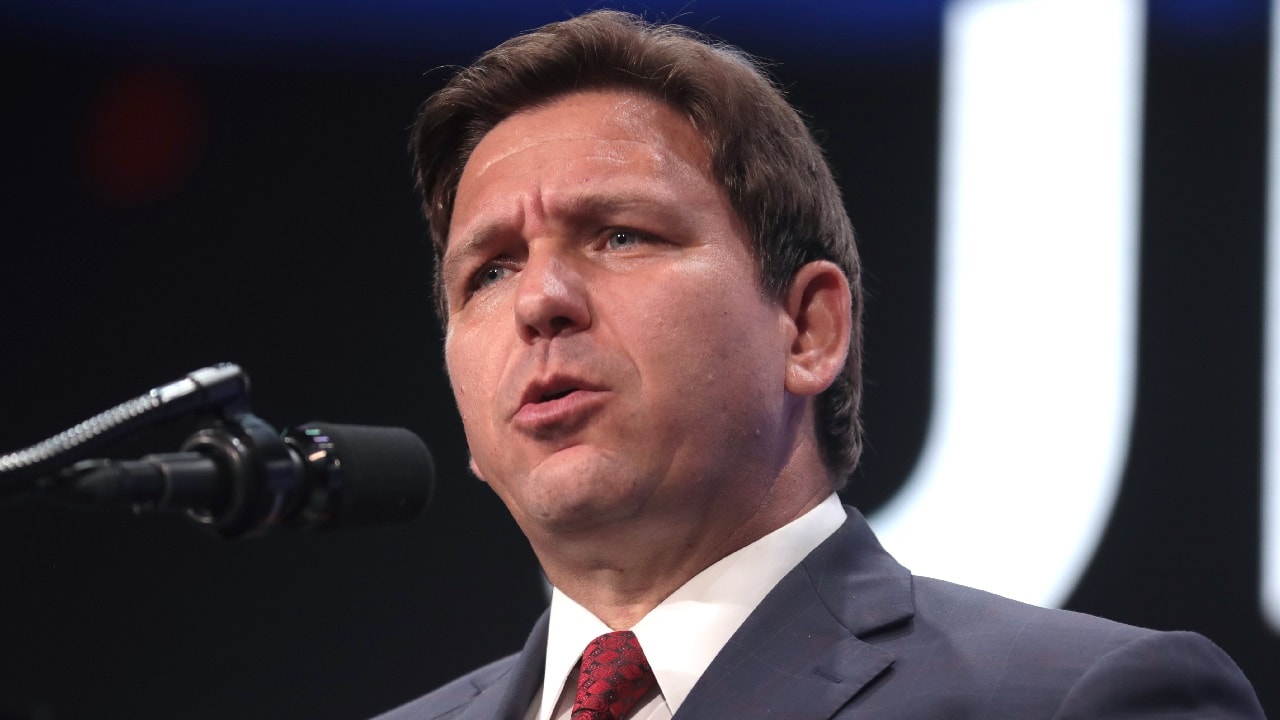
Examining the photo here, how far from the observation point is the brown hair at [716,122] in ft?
7.91

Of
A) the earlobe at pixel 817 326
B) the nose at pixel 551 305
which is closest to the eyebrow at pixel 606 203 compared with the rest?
the nose at pixel 551 305

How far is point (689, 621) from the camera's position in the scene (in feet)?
7.23

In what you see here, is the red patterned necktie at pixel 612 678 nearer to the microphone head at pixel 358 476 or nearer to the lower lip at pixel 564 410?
the lower lip at pixel 564 410

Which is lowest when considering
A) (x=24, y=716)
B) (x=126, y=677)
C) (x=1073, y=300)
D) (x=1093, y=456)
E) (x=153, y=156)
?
(x=126, y=677)

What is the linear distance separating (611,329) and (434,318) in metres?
1.90

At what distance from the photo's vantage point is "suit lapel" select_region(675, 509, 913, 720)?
6.61ft

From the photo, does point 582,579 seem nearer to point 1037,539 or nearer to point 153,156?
point 1037,539

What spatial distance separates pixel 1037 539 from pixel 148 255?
8.21 ft

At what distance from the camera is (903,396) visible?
3.57 metres

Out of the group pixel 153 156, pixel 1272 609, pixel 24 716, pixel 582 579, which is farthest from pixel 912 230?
pixel 24 716

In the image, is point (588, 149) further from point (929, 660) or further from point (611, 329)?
point (929, 660)

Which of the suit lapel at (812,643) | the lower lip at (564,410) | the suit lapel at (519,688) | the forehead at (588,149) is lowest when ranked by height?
the suit lapel at (519,688)

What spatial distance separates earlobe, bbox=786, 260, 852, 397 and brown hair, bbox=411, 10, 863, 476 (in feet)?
0.11

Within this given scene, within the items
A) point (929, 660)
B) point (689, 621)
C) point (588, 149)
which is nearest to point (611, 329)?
point (588, 149)
